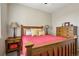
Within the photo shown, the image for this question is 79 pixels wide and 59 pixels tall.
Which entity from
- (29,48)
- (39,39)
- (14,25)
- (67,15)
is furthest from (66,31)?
(14,25)

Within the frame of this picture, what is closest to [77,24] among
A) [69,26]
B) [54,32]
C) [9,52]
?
[69,26]

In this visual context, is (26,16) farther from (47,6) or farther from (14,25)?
(47,6)

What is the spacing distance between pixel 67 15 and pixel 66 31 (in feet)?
0.79

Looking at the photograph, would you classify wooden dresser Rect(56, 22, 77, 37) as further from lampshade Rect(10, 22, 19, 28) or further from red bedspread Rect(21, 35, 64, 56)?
lampshade Rect(10, 22, 19, 28)

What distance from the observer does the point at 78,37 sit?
56.7 inches

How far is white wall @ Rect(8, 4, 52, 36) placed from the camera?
4.70 ft

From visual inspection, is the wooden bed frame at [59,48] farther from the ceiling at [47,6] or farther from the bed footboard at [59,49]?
the ceiling at [47,6]

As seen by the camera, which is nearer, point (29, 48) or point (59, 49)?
point (29, 48)

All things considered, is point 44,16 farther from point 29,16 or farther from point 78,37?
point 78,37

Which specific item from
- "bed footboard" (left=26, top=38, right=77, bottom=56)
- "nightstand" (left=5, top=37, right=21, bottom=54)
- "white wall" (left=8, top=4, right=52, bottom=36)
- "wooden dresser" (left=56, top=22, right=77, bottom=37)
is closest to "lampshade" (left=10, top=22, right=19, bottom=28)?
"white wall" (left=8, top=4, right=52, bottom=36)

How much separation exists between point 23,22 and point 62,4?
64 centimetres

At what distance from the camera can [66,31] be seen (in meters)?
1.49

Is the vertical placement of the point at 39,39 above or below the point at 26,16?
below

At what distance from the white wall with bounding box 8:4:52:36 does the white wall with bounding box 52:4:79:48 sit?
11 centimetres
